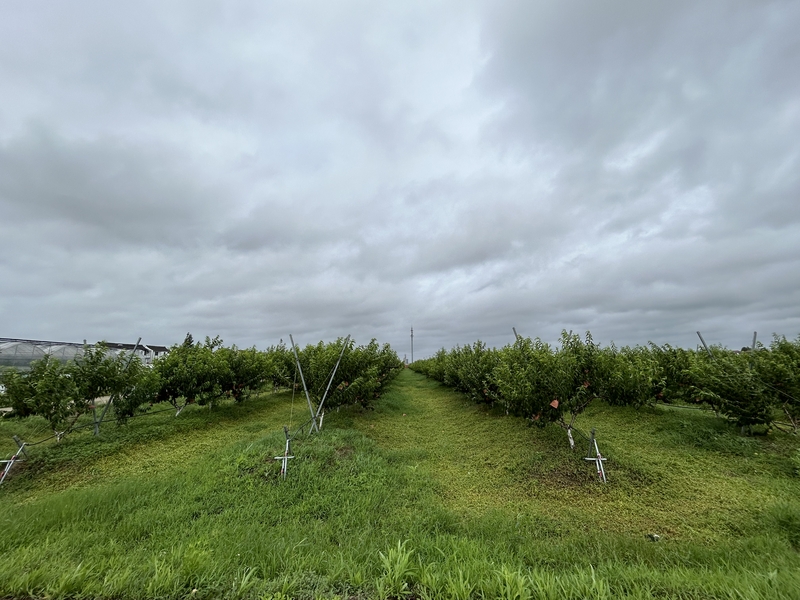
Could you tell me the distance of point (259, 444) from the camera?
8.42 meters

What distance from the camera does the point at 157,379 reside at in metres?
10.4

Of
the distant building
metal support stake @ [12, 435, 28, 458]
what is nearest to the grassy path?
metal support stake @ [12, 435, 28, 458]

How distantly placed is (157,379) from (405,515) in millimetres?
9460

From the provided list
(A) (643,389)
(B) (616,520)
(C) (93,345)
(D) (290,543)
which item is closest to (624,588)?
(B) (616,520)

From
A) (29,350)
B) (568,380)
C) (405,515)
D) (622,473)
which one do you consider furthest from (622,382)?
(29,350)

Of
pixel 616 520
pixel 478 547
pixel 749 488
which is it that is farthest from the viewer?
pixel 749 488

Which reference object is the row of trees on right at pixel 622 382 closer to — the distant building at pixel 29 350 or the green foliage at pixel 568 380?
the green foliage at pixel 568 380

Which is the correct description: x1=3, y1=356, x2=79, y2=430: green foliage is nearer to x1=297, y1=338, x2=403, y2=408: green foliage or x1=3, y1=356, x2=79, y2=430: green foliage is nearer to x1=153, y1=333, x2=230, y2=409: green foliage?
Answer: x1=153, y1=333, x2=230, y2=409: green foliage

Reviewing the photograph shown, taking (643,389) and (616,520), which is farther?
(643,389)

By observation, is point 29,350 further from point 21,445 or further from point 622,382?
point 622,382

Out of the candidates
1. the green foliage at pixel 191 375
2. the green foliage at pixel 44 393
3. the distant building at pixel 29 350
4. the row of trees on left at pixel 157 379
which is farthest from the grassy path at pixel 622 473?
the distant building at pixel 29 350

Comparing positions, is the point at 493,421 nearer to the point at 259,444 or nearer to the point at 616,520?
the point at 616,520

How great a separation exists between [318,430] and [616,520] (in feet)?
24.8

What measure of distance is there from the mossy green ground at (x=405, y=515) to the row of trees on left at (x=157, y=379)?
3.58 feet
